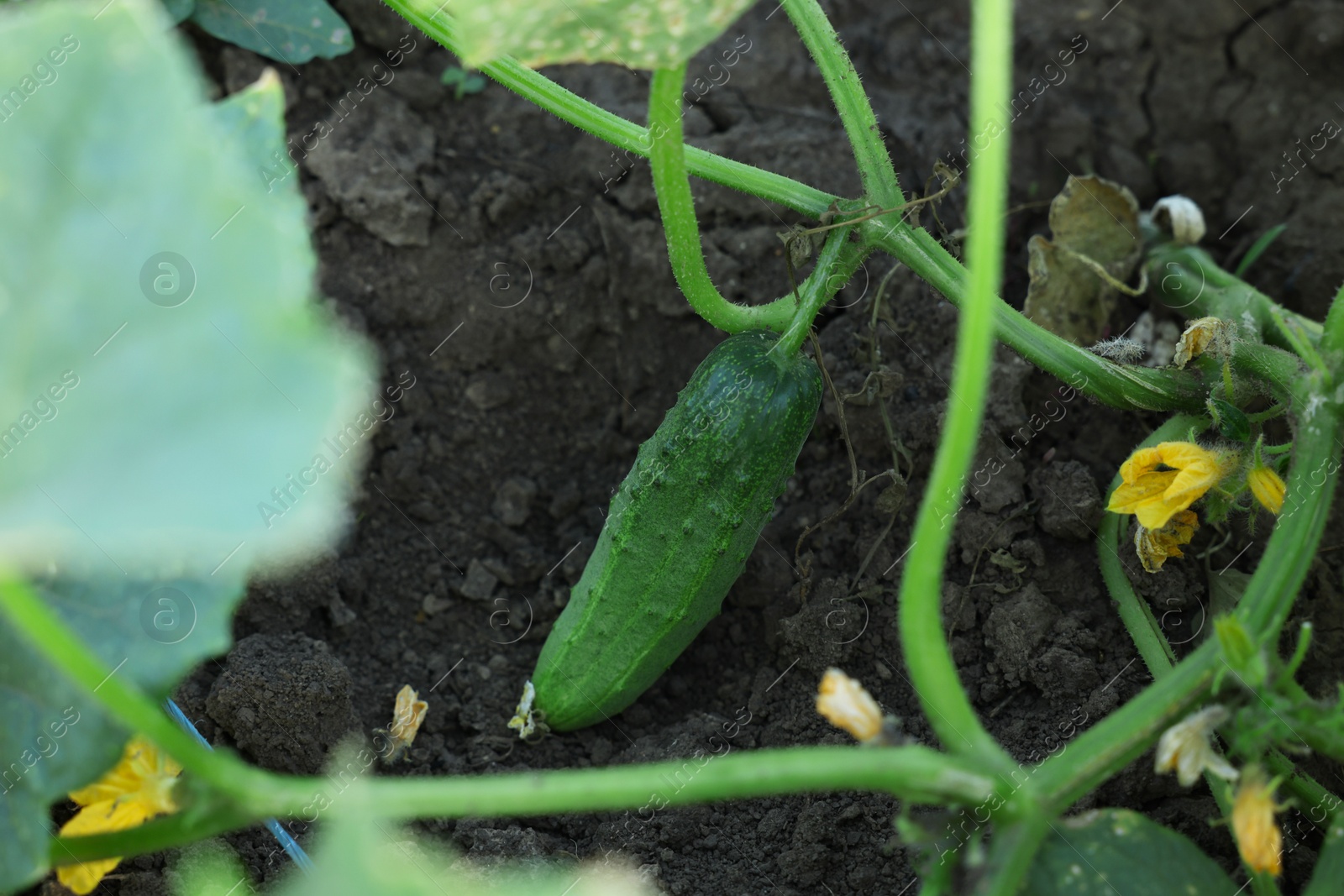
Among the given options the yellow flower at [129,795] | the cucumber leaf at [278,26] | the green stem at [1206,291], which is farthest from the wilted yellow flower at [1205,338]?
the cucumber leaf at [278,26]

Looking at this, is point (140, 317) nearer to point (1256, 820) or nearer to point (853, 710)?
point (853, 710)

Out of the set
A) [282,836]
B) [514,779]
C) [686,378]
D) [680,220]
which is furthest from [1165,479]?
[282,836]

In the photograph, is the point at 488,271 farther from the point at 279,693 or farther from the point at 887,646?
the point at 887,646

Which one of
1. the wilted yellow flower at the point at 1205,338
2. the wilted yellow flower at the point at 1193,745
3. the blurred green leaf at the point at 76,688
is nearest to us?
the blurred green leaf at the point at 76,688

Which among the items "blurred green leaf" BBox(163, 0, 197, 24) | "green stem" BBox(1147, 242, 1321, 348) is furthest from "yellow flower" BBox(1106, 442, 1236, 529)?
"blurred green leaf" BBox(163, 0, 197, 24)

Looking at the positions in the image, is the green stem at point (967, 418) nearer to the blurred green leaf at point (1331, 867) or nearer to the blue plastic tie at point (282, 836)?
the blurred green leaf at point (1331, 867)

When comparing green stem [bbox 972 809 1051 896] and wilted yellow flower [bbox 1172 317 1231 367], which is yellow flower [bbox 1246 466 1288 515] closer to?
wilted yellow flower [bbox 1172 317 1231 367]
